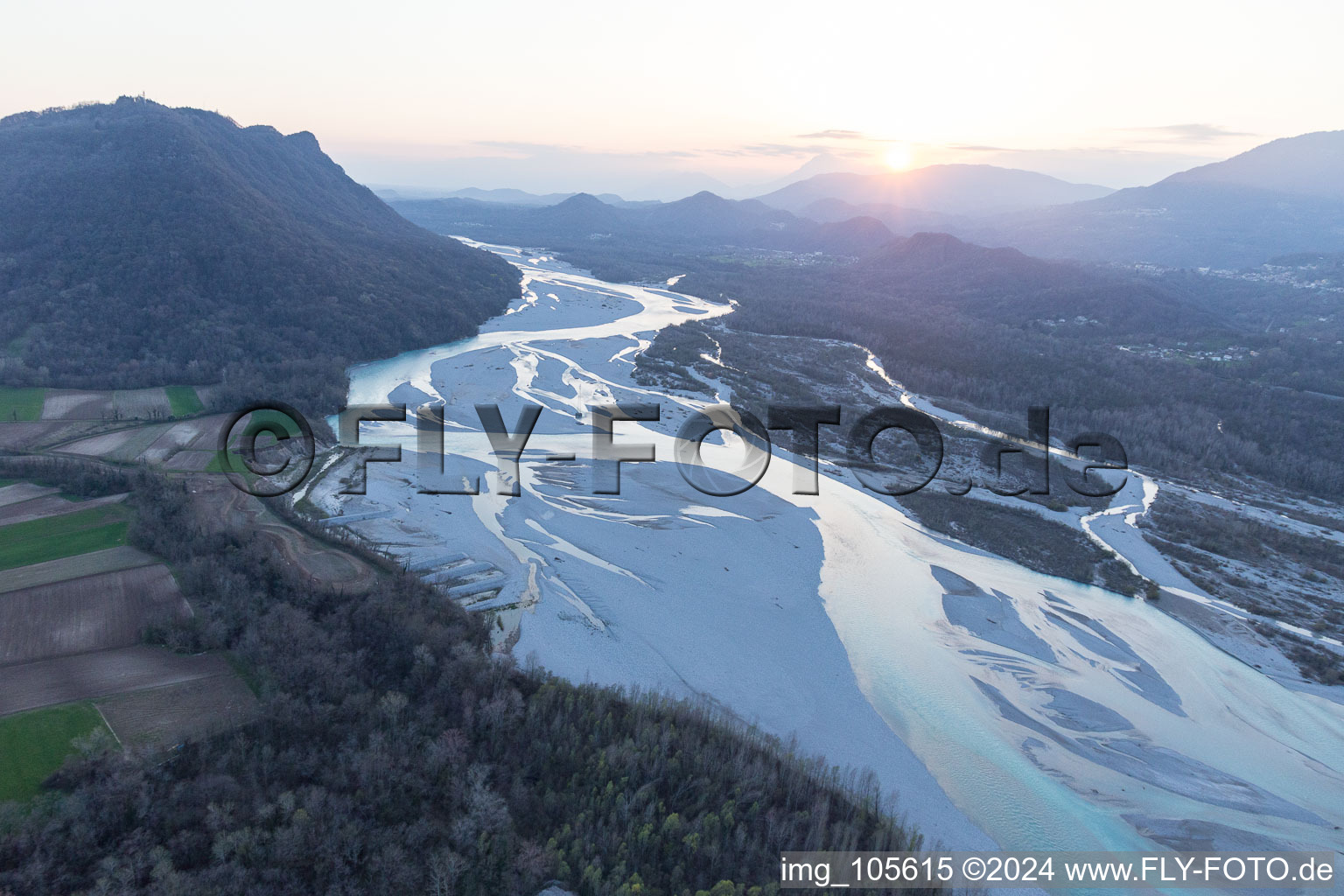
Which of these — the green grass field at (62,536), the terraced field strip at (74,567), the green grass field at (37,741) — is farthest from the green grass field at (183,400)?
the green grass field at (37,741)

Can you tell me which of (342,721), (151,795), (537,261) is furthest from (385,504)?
(537,261)

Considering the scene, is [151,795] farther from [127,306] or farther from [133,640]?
[127,306]

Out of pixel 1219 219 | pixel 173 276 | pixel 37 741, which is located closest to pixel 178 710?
pixel 37 741

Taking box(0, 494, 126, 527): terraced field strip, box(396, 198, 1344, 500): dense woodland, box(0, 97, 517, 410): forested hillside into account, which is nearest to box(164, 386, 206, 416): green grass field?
box(0, 97, 517, 410): forested hillside

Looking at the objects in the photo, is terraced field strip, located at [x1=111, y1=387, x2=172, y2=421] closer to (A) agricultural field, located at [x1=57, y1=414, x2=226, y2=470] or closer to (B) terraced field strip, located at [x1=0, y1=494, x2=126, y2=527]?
(A) agricultural field, located at [x1=57, y1=414, x2=226, y2=470]

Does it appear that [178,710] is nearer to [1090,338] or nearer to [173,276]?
[173,276]

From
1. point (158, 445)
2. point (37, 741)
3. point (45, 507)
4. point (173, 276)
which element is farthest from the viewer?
point (173, 276)
